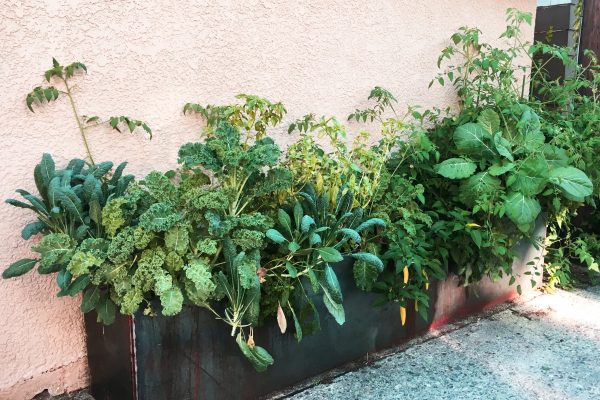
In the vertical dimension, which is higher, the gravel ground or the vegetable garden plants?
the vegetable garden plants

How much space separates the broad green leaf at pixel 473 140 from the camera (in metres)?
3.50

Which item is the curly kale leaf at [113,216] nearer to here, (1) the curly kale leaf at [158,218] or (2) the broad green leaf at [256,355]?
(1) the curly kale leaf at [158,218]

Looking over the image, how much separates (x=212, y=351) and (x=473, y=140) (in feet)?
7.18

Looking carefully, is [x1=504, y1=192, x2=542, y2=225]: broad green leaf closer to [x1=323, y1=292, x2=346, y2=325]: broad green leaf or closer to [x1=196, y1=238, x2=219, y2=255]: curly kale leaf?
[x1=323, y1=292, x2=346, y2=325]: broad green leaf

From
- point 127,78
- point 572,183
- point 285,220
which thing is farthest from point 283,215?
point 572,183

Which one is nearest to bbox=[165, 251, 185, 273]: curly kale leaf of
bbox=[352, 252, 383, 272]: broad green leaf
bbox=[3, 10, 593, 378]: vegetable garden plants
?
bbox=[3, 10, 593, 378]: vegetable garden plants

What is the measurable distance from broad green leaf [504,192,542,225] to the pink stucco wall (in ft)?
4.07

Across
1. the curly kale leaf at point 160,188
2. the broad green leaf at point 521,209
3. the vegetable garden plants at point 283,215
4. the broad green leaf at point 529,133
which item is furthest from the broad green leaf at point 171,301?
the broad green leaf at point 529,133

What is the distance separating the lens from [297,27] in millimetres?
3336

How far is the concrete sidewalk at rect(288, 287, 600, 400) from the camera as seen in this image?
9.00ft

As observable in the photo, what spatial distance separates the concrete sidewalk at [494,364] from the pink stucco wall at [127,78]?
1.33 m

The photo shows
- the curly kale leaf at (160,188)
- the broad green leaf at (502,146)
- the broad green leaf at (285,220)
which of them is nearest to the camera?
the curly kale leaf at (160,188)

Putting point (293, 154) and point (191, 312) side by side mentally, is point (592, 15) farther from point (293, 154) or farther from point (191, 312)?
point (191, 312)

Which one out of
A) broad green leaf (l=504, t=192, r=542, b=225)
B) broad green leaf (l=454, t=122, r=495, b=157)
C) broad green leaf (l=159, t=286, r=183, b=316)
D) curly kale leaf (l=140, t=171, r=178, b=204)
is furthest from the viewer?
broad green leaf (l=454, t=122, r=495, b=157)
